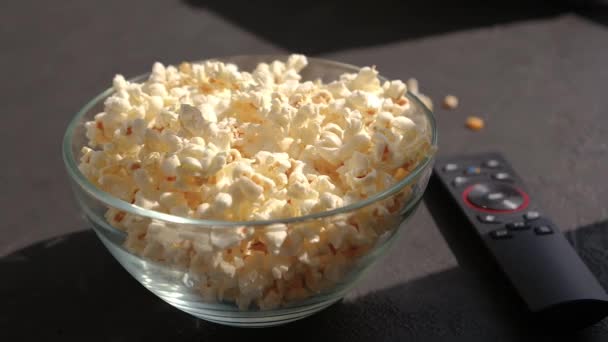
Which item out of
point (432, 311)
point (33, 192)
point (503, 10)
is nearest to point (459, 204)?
point (432, 311)

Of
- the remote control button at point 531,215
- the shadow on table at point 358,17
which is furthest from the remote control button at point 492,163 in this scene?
the shadow on table at point 358,17

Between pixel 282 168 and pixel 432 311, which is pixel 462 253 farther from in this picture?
pixel 282 168

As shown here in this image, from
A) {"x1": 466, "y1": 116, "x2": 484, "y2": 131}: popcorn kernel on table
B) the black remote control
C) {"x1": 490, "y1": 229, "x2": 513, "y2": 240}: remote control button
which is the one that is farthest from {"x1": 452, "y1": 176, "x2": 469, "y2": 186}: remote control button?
{"x1": 466, "y1": 116, "x2": 484, "y2": 131}: popcorn kernel on table

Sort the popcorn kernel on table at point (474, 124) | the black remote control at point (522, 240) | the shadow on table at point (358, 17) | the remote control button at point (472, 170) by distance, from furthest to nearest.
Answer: the shadow on table at point (358, 17), the popcorn kernel on table at point (474, 124), the remote control button at point (472, 170), the black remote control at point (522, 240)

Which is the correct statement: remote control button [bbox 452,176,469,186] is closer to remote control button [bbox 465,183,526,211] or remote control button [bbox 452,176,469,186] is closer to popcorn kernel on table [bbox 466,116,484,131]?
remote control button [bbox 465,183,526,211]

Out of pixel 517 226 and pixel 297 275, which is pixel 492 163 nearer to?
pixel 517 226

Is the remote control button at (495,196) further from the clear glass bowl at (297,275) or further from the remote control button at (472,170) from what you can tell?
the clear glass bowl at (297,275)
